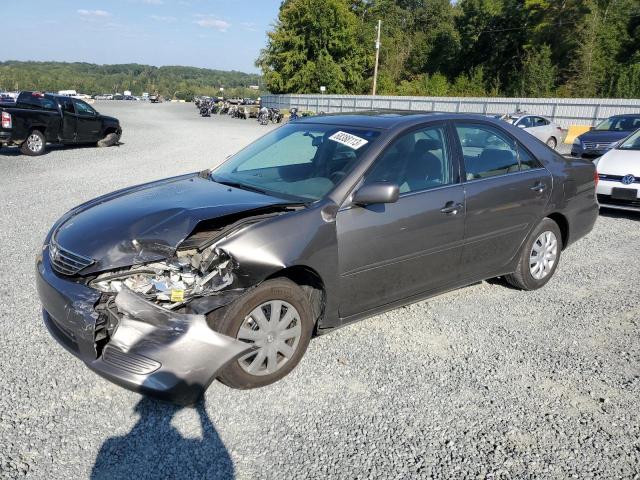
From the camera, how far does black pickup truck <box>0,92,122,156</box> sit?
46.1 feet

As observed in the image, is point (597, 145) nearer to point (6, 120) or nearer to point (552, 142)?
point (552, 142)

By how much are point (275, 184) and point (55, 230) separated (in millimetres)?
1571

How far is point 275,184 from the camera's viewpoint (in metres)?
4.04

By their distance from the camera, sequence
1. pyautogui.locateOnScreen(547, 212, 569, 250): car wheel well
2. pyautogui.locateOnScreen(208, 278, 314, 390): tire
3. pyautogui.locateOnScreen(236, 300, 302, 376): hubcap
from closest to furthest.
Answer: pyautogui.locateOnScreen(208, 278, 314, 390): tire < pyautogui.locateOnScreen(236, 300, 302, 376): hubcap < pyautogui.locateOnScreen(547, 212, 569, 250): car wheel well

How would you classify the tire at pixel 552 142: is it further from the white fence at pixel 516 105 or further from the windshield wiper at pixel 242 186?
the windshield wiper at pixel 242 186

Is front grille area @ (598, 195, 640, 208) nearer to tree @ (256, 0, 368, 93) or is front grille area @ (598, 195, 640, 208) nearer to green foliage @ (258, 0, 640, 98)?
green foliage @ (258, 0, 640, 98)

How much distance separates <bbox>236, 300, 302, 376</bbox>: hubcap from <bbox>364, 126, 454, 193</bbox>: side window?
43.1 inches

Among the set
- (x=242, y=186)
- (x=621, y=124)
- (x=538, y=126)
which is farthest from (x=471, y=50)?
(x=242, y=186)

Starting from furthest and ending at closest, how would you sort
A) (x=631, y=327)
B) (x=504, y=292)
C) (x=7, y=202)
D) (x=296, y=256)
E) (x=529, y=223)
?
(x=7, y=202) < (x=504, y=292) < (x=529, y=223) < (x=631, y=327) < (x=296, y=256)

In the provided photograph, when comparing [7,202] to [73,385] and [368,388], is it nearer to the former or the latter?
[73,385]

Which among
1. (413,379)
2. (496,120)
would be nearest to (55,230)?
(413,379)

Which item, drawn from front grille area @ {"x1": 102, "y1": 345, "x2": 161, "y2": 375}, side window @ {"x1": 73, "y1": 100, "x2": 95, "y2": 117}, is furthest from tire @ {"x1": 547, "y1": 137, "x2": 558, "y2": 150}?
front grille area @ {"x1": 102, "y1": 345, "x2": 161, "y2": 375}

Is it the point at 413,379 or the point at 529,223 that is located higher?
the point at 529,223

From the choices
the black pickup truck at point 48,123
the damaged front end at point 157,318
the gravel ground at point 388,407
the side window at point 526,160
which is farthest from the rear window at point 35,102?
the side window at point 526,160
